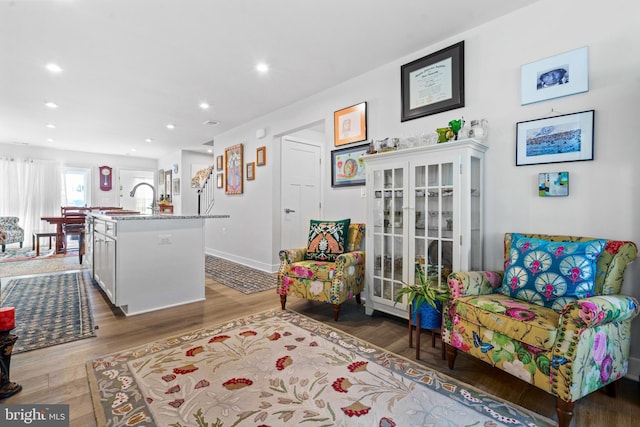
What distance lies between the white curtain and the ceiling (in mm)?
3432

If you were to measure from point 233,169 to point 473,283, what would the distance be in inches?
180

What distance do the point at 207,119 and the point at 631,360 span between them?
550cm

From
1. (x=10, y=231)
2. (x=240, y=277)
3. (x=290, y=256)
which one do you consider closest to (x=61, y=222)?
(x=10, y=231)

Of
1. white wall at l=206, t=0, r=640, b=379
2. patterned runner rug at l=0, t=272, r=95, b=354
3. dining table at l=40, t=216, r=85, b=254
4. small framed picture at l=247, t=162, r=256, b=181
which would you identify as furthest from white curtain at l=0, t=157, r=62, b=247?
white wall at l=206, t=0, r=640, b=379

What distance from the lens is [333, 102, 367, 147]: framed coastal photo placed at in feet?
11.0

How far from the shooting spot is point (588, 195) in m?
1.97

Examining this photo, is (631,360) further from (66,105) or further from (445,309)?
(66,105)

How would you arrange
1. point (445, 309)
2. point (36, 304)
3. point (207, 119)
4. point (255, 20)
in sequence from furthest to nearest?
point (207, 119), point (36, 304), point (255, 20), point (445, 309)

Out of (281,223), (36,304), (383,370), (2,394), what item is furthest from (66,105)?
(383,370)

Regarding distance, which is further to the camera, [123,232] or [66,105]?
[66,105]

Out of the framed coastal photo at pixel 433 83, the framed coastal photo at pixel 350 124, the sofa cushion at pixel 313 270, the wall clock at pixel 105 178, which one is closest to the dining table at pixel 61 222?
the wall clock at pixel 105 178

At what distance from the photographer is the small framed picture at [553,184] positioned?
6.71ft

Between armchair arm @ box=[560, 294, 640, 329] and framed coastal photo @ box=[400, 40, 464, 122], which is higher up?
framed coastal photo @ box=[400, 40, 464, 122]

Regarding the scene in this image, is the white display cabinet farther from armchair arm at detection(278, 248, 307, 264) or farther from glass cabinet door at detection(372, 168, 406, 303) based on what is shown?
armchair arm at detection(278, 248, 307, 264)
